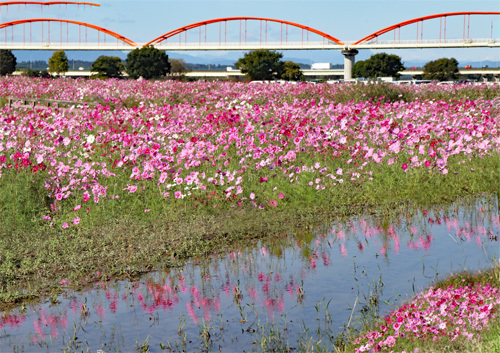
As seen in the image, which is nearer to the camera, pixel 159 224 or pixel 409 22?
pixel 159 224

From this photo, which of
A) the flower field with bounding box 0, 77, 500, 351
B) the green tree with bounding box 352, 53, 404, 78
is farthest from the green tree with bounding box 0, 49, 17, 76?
the flower field with bounding box 0, 77, 500, 351

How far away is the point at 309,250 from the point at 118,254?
209 centimetres

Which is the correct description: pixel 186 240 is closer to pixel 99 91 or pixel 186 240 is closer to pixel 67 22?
pixel 99 91

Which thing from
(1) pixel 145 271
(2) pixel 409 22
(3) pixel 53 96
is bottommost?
(1) pixel 145 271

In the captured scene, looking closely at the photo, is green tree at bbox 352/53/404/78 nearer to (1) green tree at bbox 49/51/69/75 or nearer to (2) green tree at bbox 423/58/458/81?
(2) green tree at bbox 423/58/458/81

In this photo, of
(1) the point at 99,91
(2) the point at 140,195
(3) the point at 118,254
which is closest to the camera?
(3) the point at 118,254

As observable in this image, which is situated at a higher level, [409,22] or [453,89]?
[409,22]

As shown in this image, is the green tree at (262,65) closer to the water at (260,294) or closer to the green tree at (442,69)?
the green tree at (442,69)

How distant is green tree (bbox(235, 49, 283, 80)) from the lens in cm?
8194

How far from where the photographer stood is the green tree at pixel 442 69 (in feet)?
352

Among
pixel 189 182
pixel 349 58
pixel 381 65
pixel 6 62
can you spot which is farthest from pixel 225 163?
pixel 349 58

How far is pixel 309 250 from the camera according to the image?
713cm

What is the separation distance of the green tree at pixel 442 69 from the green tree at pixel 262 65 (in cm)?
3489

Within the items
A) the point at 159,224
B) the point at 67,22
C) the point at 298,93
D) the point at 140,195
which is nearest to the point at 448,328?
the point at 159,224
